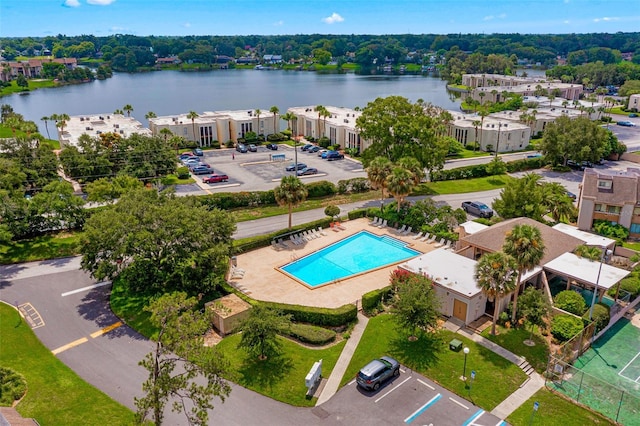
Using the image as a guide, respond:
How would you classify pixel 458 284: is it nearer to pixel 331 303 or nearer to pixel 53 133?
pixel 331 303

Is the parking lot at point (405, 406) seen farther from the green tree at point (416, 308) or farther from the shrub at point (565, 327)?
the shrub at point (565, 327)

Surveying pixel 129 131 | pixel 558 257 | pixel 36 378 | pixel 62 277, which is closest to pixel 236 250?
pixel 62 277

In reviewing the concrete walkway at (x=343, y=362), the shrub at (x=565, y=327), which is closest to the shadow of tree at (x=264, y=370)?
the concrete walkway at (x=343, y=362)

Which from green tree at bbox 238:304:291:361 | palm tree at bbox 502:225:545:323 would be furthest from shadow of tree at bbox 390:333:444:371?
green tree at bbox 238:304:291:361

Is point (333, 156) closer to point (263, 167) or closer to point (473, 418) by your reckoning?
point (263, 167)

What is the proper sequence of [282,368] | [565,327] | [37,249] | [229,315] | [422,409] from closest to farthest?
1. [422,409]
2. [282,368]
3. [565,327]
4. [229,315]
5. [37,249]

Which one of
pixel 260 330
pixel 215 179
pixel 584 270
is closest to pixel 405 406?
pixel 260 330

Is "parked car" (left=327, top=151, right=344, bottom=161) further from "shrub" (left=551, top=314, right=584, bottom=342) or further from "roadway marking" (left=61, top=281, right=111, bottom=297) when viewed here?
"shrub" (left=551, top=314, right=584, bottom=342)
